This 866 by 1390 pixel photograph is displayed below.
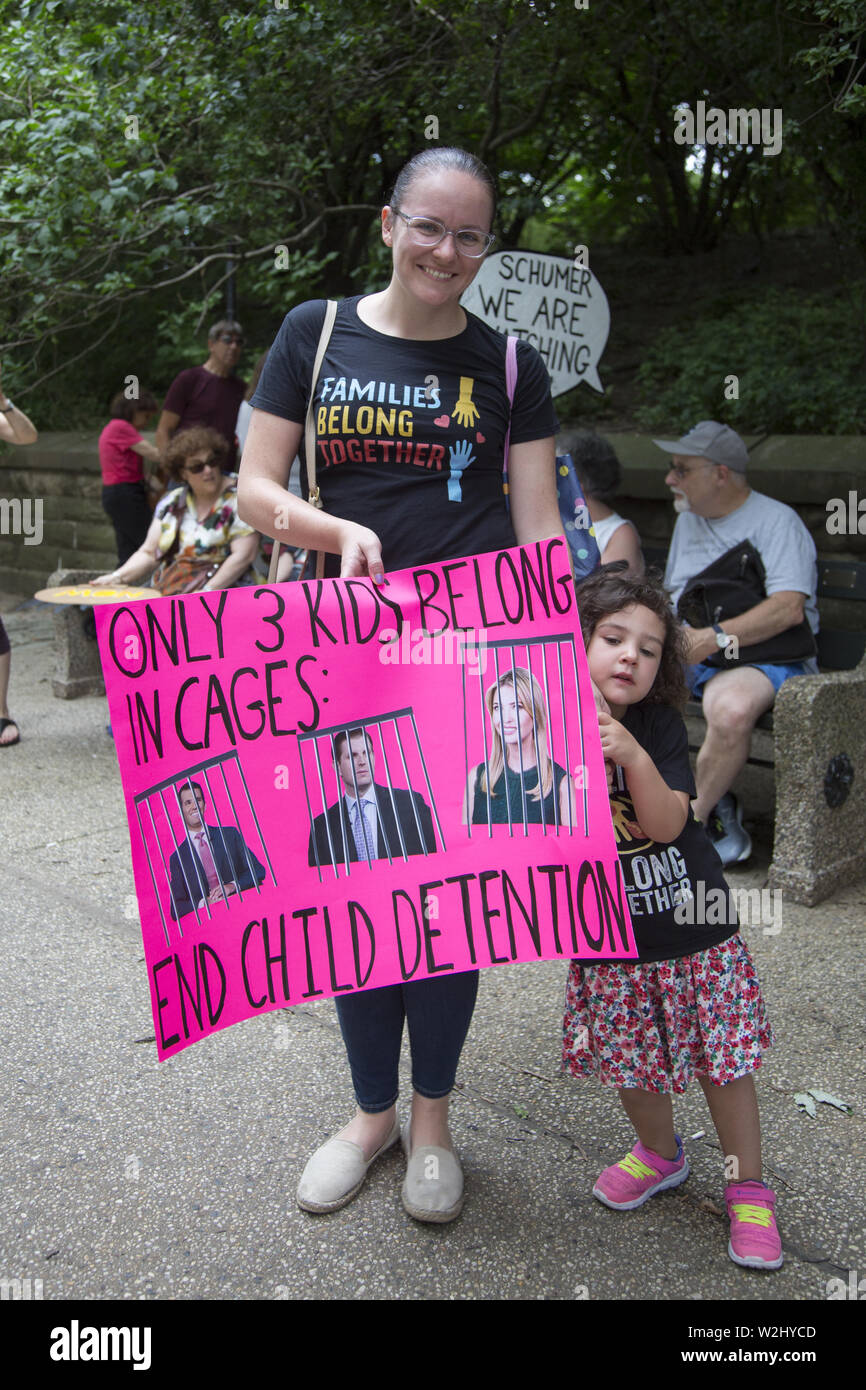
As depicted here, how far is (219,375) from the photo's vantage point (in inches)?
253

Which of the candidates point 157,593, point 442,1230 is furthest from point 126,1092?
point 157,593

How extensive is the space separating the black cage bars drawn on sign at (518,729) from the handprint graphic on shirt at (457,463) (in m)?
0.27

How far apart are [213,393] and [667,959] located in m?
4.94

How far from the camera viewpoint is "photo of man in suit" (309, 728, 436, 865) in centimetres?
205

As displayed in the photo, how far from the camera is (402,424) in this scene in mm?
2049

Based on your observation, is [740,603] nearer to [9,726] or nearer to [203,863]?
[203,863]


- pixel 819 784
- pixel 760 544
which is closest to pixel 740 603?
pixel 760 544

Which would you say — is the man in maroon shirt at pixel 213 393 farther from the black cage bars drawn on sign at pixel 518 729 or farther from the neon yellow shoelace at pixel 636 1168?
the neon yellow shoelace at pixel 636 1168

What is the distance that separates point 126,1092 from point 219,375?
4.54 metres

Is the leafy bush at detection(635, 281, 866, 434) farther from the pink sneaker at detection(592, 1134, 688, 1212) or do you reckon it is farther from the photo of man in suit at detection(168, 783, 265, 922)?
the photo of man in suit at detection(168, 783, 265, 922)

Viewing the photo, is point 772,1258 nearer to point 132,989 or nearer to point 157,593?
point 132,989

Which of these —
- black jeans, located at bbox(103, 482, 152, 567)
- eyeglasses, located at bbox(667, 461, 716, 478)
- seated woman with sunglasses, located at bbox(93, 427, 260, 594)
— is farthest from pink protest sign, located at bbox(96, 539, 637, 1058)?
black jeans, located at bbox(103, 482, 152, 567)

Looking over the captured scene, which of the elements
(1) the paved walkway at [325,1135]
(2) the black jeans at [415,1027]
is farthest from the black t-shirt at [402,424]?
(1) the paved walkway at [325,1135]

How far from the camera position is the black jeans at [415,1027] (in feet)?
7.32
